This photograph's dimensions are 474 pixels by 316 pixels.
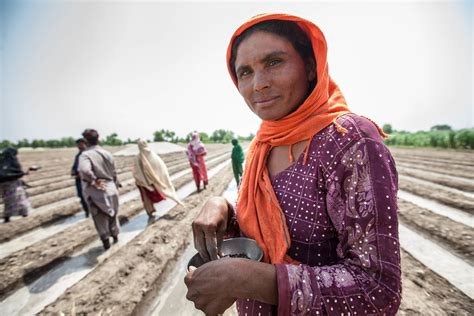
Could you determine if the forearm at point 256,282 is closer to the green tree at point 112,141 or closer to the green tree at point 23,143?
the green tree at point 112,141

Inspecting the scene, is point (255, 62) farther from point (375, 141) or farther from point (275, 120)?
point (375, 141)

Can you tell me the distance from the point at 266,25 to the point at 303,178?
66 cm

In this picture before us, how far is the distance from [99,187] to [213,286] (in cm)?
410

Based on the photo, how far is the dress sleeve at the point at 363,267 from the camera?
643 mm

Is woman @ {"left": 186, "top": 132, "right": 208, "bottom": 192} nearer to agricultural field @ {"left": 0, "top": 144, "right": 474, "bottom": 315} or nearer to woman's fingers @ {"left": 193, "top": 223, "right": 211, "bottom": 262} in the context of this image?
agricultural field @ {"left": 0, "top": 144, "right": 474, "bottom": 315}

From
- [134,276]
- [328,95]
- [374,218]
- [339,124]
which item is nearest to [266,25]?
[328,95]

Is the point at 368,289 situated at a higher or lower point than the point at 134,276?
higher

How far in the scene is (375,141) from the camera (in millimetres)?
703

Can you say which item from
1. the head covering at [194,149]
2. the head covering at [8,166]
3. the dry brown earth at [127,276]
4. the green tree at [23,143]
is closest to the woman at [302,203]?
the dry brown earth at [127,276]

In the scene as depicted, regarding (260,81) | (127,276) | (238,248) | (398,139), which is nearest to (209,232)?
(238,248)

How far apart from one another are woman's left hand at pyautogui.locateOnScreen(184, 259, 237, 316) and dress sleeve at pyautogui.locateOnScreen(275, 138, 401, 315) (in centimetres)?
15

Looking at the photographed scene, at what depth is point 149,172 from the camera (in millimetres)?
5766

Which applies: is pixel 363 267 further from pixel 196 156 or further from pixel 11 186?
pixel 196 156

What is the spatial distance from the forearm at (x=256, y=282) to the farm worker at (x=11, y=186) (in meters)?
6.98
